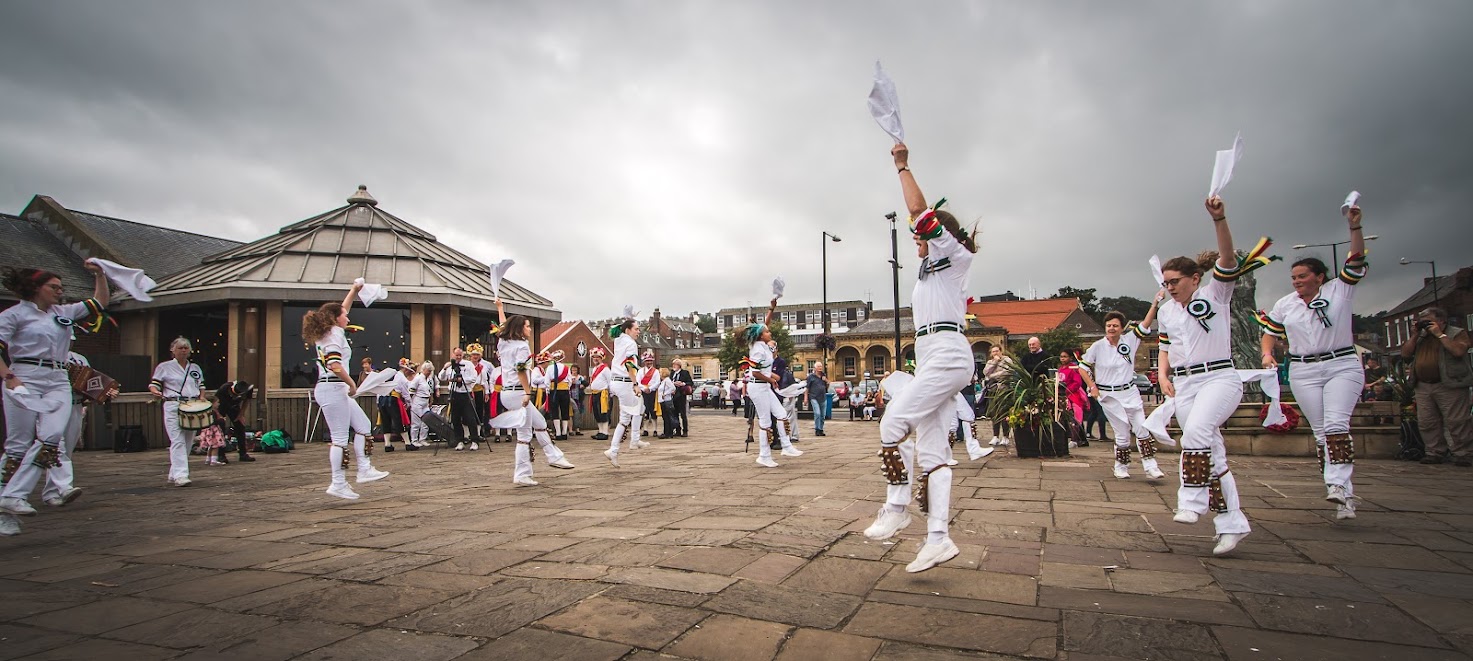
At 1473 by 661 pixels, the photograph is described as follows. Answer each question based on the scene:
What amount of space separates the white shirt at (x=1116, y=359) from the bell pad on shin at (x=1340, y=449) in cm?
307

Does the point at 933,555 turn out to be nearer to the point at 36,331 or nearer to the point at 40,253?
the point at 36,331

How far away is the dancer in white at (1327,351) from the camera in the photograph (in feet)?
16.9

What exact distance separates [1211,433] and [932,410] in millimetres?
1883

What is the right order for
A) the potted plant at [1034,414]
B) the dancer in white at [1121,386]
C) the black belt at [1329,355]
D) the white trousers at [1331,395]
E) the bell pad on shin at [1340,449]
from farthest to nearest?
1. the potted plant at [1034,414]
2. the dancer in white at [1121,386]
3. the black belt at [1329,355]
4. the white trousers at [1331,395]
5. the bell pad on shin at [1340,449]

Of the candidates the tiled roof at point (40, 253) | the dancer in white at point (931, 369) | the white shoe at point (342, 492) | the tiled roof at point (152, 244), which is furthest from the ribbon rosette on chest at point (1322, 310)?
the tiled roof at point (152, 244)

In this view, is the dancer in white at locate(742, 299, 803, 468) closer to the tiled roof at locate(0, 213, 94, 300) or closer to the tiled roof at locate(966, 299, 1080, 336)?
the tiled roof at locate(0, 213, 94, 300)

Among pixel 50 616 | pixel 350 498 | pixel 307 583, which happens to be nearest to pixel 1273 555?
pixel 307 583

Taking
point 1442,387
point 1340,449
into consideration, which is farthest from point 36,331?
point 1442,387

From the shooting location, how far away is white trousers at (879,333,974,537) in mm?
3842

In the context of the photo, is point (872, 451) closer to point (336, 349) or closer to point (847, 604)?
point (336, 349)

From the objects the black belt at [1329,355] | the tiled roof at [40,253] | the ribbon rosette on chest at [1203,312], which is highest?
the tiled roof at [40,253]

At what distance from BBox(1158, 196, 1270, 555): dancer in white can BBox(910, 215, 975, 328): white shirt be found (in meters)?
1.59

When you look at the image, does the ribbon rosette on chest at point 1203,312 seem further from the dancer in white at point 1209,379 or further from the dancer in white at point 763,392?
the dancer in white at point 763,392

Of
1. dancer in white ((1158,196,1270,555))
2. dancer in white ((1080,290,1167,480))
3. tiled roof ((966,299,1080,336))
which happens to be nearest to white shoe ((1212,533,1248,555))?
dancer in white ((1158,196,1270,555))
